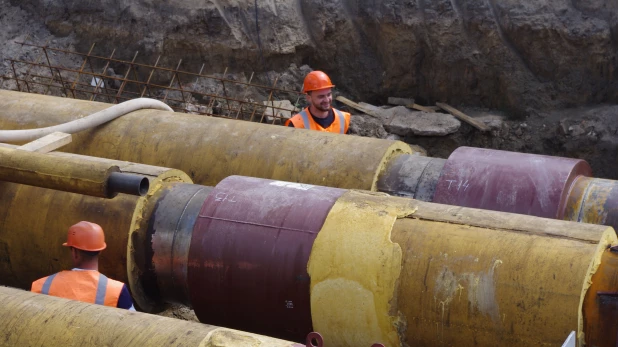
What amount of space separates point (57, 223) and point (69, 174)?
49cm

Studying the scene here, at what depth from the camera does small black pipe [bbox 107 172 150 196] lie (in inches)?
205

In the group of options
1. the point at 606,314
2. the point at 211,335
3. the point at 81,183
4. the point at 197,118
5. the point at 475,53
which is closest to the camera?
the point at 211,335

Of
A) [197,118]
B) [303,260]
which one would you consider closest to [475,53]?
[197,118]

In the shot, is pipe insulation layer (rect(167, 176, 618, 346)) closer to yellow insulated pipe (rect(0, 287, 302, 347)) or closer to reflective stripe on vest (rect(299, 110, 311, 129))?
yellow insulated pipe (rect(0, 287, 302, 347))

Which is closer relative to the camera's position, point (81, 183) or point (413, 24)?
point (81, 183)

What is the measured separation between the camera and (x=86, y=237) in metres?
5.22

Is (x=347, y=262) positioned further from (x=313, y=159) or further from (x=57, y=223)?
(x=57, y=223)

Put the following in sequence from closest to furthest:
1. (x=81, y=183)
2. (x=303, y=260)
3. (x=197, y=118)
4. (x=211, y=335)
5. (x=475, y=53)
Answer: (x=211, y=335) → (x=303, y=260) → (x=81, y=183) → (x=197, y=118) → (x=475, y=53)

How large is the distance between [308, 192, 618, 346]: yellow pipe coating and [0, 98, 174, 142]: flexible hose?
2.61 m

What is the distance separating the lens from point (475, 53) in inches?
430

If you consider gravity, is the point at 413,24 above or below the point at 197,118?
above

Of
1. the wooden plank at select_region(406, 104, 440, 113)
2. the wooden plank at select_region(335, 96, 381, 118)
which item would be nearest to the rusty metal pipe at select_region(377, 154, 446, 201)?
the wooden plank at select_region(335, 96, 381, 118)

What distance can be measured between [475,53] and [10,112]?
586 cm

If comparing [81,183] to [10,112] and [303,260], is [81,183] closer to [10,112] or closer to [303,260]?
[303,260]
